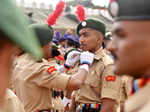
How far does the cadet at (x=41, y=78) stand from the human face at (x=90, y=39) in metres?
0.32

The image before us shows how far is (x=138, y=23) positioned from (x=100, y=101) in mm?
2314

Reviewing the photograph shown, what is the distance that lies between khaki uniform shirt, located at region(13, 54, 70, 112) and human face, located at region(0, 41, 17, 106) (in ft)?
5.74

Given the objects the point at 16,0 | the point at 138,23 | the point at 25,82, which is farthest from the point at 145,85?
the point at 25,82

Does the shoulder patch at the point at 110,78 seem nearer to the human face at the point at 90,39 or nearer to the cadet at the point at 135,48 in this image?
the human face at the point at 90,39

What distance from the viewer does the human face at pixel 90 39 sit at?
12.4 ft

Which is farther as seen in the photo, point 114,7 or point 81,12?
point 81,12

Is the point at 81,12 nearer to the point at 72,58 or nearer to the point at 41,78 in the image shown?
the point at 72,58

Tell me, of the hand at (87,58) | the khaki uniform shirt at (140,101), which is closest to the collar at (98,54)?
the hand at (87,58)

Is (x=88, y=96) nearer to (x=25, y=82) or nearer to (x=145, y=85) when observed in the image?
(x=25, y=82)

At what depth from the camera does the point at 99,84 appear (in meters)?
3.59

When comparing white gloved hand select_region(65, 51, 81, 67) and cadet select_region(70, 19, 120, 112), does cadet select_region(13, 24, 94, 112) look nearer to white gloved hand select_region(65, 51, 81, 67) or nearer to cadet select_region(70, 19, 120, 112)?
cadet select_region(70, 19, 120, 112)

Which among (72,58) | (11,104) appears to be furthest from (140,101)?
(72,58)

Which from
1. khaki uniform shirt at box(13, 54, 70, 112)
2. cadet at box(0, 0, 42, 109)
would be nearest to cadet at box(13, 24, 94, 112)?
khaki uniform shirt at box(13, 54, 70, 112)

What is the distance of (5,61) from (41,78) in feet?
6.07
